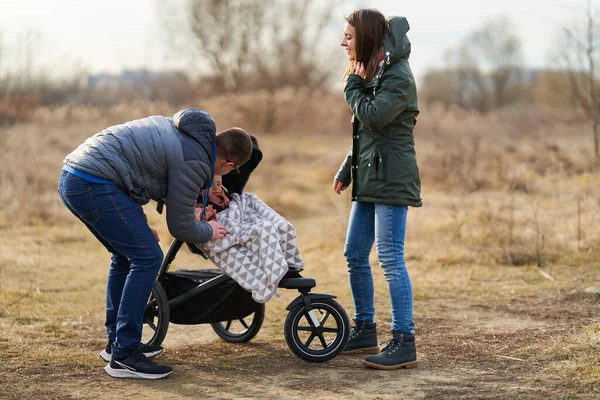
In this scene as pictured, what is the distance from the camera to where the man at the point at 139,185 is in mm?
4035

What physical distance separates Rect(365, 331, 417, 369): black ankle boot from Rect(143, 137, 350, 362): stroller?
0.25 m

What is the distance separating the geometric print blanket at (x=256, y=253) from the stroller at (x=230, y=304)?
0.38ft

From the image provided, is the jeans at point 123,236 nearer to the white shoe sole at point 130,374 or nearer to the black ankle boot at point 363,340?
the white shoe sole at point 130,374

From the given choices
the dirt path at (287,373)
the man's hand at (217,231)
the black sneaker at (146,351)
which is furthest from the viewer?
the black sneaker at (146,351)

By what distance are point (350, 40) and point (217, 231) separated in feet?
4.27

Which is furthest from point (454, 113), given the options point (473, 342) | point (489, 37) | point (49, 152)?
point (489, 37)

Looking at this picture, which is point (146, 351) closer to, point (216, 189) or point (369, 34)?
point (216, 189)

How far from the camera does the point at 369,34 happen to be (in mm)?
4387

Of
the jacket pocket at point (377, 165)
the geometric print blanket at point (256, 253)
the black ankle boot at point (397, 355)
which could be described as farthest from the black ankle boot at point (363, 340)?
the jacket pocket at point (377, 165)

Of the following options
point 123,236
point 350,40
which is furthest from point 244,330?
point 350,40

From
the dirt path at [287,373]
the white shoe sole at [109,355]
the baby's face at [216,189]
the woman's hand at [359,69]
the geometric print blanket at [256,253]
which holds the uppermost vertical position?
Answer: the woman's hand at [359,69]

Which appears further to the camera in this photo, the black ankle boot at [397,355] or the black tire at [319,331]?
the black tire at [319,331]

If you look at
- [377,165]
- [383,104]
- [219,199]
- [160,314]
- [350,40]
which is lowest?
[160,314]

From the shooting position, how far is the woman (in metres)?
4.38
